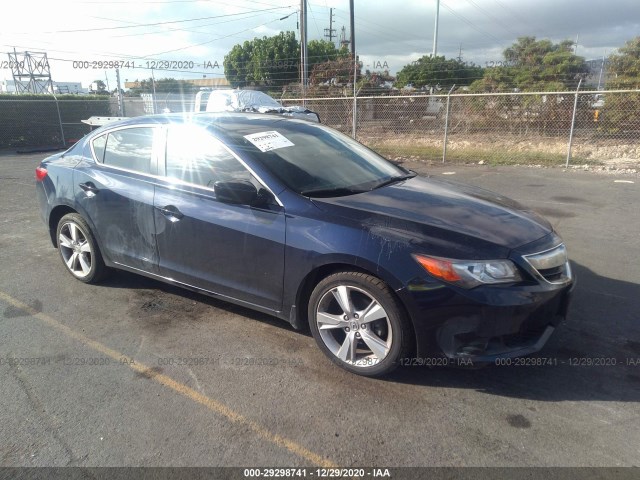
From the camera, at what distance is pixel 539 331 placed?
2.90 meters

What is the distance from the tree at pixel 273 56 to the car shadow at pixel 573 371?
40557 millimetres

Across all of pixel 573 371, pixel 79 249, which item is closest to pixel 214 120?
pixel 79 249

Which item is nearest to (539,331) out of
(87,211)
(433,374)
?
(433,374)

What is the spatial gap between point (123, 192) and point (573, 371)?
366 centimetres

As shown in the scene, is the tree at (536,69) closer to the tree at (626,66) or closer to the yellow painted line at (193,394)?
the tree at (626,66)

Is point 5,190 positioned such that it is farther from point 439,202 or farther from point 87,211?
point 439,202

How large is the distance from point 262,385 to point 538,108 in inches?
560

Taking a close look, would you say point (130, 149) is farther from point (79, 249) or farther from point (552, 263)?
point (552, 263)

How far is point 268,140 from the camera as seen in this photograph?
3.73 metres

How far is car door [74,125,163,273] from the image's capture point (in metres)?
3.93

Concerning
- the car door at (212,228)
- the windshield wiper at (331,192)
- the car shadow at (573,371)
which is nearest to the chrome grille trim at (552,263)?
the car shadow at (573,371)

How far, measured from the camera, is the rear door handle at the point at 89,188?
425 cm

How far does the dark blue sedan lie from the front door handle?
15 mm

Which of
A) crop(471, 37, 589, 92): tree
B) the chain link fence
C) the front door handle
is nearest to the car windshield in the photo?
the front door handle
